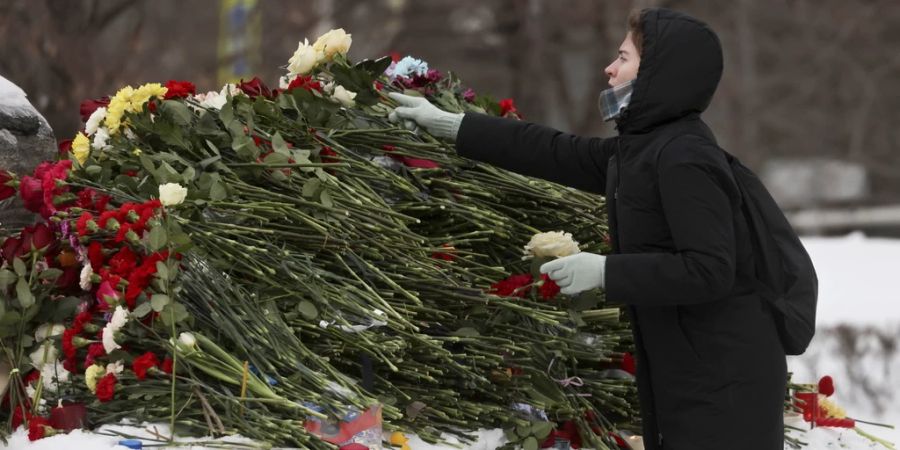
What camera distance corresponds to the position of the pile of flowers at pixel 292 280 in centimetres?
266

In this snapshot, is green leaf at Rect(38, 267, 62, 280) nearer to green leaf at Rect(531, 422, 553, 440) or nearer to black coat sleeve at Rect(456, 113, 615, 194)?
black coat sleeve at Rect(456, 113, 615, 194)

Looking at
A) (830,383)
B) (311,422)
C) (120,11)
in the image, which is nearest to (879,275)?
(830,383)

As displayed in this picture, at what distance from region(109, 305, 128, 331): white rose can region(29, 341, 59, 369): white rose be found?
31 centimetres

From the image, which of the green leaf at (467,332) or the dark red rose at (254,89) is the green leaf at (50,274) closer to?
the dark red rose at (254,89)

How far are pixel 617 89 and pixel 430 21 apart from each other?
35.0 feet

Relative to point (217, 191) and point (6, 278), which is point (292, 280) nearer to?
point (217, 191)

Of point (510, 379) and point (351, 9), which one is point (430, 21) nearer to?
point (351, 9)

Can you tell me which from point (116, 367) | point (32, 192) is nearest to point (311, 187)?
point (116, 367)

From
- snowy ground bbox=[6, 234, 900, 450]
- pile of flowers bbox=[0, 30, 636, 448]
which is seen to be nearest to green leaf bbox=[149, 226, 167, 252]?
pile of flowers bbox=[0, 30, 636, 448]

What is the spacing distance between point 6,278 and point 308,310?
0.77 metres

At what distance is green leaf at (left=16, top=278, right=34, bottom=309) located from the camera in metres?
2.81

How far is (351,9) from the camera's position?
1205 cm

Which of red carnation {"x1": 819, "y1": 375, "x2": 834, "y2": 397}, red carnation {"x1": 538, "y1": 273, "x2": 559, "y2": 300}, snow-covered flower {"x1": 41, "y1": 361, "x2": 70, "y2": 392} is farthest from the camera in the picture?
red carnation {"x1": 819, "y1": 375, "x2": 834, "y2": 397}

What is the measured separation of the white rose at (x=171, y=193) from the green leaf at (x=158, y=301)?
0.22m
